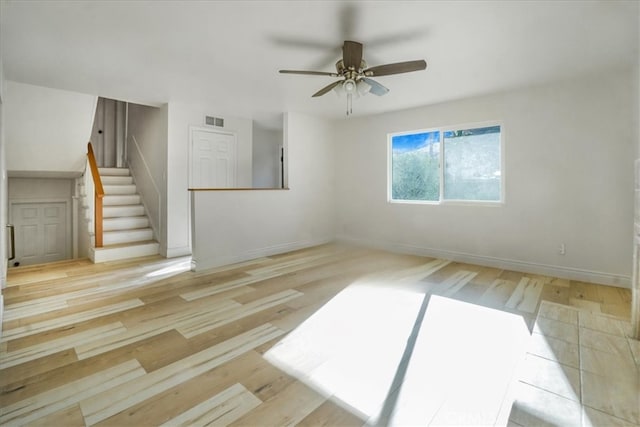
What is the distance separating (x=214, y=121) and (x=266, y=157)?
2.13 metres

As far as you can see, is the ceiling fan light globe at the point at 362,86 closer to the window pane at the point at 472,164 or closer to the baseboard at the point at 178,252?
the window pane at the point at 472,164

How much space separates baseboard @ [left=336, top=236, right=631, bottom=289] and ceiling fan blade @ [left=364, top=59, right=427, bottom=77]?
9.84 feet

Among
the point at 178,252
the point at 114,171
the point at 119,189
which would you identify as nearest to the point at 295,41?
the point at 178,252

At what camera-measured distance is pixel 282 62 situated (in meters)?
3.25

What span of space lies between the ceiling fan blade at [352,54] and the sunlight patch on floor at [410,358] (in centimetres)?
226

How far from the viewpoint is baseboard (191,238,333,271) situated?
13.8ft

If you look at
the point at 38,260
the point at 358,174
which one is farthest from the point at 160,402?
the point at 38,260

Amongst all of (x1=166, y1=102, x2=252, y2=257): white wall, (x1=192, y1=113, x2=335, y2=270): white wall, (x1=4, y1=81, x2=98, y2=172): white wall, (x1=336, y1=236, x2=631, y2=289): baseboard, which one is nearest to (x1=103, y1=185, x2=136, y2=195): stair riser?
(x1=4, y1=81, x2=98, y2=172): white wall

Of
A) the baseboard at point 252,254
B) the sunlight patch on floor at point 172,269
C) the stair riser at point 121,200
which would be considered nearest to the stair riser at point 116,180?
the stair riser at point 121,200

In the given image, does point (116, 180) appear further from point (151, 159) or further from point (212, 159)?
point (212, 159)

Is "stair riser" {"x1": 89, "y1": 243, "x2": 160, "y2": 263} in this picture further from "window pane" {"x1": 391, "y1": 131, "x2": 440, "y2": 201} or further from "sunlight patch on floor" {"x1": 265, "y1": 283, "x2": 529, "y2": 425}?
"window pane" {"x1": 391, "y1": 131, "x2": 440, "y2": 201}

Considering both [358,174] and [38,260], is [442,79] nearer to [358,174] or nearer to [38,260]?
[358,174]

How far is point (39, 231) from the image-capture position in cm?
633

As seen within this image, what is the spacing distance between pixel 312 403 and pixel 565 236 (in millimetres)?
3851
